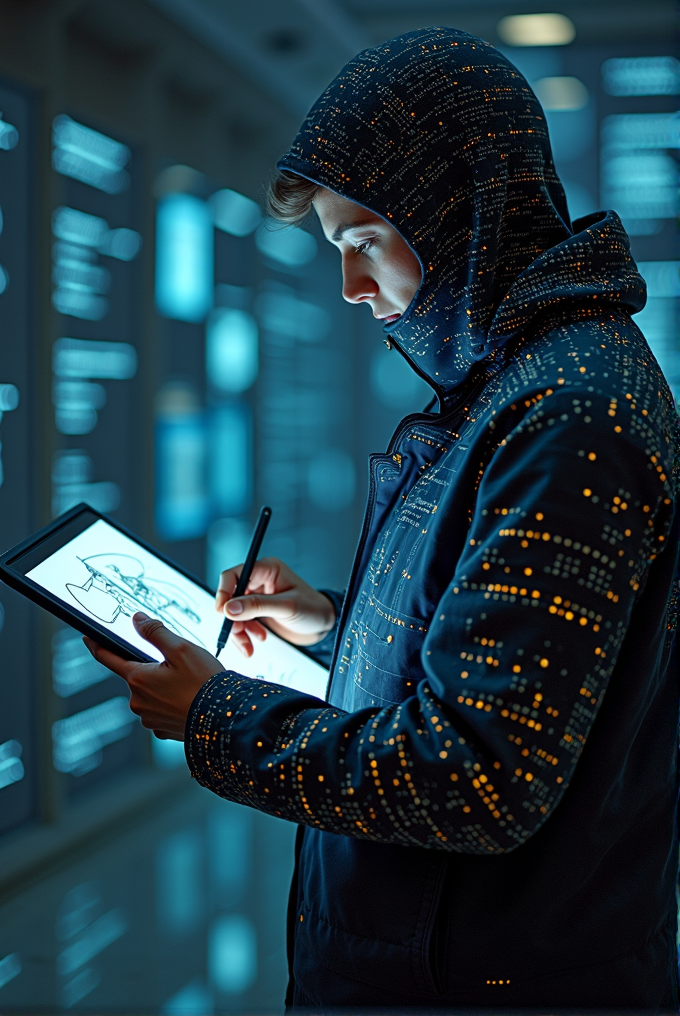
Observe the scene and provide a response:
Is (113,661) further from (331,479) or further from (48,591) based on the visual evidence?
(331,479)

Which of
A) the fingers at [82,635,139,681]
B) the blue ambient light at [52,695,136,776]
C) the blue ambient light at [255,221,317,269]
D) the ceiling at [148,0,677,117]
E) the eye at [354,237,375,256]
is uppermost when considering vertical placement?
the ceiling at [148,0,677,117]

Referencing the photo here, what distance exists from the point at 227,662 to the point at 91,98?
103 inches

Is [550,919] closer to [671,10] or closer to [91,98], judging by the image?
[91,98]

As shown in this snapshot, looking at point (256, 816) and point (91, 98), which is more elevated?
point (91, 98)

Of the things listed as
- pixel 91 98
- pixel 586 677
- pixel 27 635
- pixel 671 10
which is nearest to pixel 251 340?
pixel 91 98

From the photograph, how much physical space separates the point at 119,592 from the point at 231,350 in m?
3.06

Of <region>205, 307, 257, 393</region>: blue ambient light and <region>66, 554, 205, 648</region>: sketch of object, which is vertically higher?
<region>205, 307, 257, 393</region>: blue ambient light

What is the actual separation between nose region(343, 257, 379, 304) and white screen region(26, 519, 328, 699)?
0.42m

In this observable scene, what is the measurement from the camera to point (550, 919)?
75 centimetres

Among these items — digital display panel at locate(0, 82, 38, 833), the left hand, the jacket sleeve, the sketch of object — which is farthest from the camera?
digital display panel at locate(0, 82, 38, 833)

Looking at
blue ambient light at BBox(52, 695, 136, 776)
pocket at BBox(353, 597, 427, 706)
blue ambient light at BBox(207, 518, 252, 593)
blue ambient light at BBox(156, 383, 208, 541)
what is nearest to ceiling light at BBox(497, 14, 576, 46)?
blue ambient light at BBox(156, 383, 208, 541)

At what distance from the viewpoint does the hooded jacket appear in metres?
0.62

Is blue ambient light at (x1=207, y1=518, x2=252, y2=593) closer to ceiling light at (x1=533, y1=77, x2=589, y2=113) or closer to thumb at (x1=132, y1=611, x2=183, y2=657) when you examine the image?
ceiling light at (x1=533, y1=77, x2=589, y2=113)

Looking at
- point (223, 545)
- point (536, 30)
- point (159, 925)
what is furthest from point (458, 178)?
point (536, 30)
